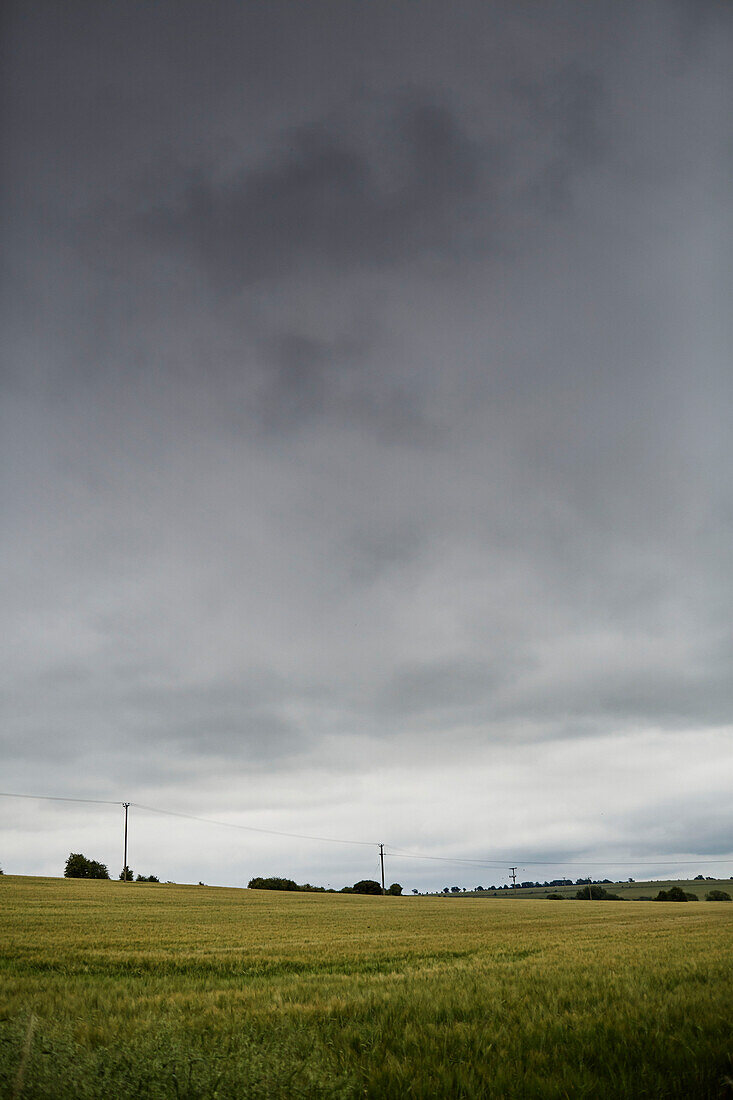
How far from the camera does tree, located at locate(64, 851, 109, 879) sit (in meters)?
127

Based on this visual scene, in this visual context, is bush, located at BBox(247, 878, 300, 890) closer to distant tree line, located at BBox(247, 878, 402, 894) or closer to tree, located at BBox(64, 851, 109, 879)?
distant tree line, located at BBox(247, 878, 402, 894)

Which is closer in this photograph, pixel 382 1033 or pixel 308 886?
pixel 382 1033

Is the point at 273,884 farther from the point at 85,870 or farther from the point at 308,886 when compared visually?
the point at 85,870

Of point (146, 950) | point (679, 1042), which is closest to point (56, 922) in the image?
point (146, 950)

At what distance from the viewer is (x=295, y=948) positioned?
67.0ft

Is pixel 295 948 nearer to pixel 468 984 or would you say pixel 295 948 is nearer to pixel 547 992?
pixel 468 984

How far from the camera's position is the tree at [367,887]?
138m

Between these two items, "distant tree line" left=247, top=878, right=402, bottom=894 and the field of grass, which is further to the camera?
"distant tree line" left=247, top=878, right=402, bottom=894

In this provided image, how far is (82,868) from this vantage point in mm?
128250

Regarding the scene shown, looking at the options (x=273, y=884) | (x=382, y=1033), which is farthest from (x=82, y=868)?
(x=382, y=1033)

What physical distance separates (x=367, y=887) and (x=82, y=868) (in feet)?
181

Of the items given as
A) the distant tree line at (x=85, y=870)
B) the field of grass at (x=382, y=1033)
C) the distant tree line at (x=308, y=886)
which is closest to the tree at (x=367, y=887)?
the distant tree line at (x=308, y=886)

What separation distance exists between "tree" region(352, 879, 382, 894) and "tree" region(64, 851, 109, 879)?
49.0m

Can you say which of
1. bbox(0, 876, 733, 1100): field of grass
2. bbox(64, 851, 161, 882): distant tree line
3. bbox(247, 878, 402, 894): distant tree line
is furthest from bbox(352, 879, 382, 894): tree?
bbox(0, 876, 733, 1100): field of grass
